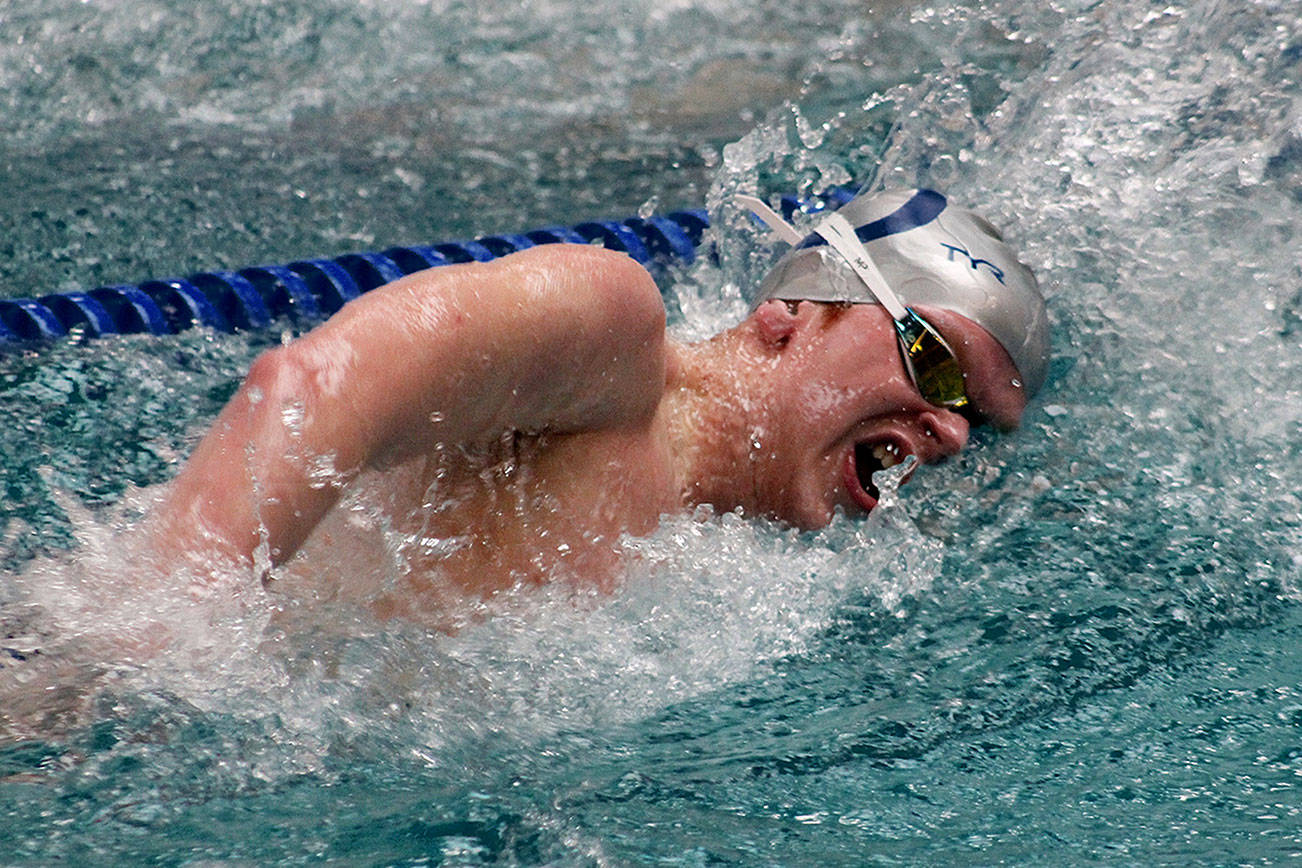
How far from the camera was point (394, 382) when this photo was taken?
1486 mm

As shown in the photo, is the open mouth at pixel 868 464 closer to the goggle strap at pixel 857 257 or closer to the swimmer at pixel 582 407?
the swimmer at pixel 582 407

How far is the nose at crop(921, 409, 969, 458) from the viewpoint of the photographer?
213cm

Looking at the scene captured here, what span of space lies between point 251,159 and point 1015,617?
311 cm

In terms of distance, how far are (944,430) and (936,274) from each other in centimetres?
27

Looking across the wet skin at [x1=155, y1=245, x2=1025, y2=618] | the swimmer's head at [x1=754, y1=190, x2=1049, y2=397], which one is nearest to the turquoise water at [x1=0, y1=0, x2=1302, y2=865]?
the wet skin at [x1=155, y1=245, x2=1025, y2=618]

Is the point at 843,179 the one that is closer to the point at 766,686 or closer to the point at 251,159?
the point at 251,159

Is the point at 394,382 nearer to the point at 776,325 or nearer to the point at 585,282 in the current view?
the point at 585,282

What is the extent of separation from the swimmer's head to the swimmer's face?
3cm

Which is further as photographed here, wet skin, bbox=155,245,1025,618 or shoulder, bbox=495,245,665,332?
→ shoulder, bbox=495,245,665,332

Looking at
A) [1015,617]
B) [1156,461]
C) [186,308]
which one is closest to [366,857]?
[1015,617]

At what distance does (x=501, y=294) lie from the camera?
155 centimetres

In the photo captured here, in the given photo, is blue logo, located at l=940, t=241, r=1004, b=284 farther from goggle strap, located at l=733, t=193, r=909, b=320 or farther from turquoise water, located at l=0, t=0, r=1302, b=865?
turquoise water, located at l=0, t=0, r=1302, b=865

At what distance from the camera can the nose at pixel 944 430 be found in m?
2.13

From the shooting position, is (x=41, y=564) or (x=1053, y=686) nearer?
(x=41, y=564)
